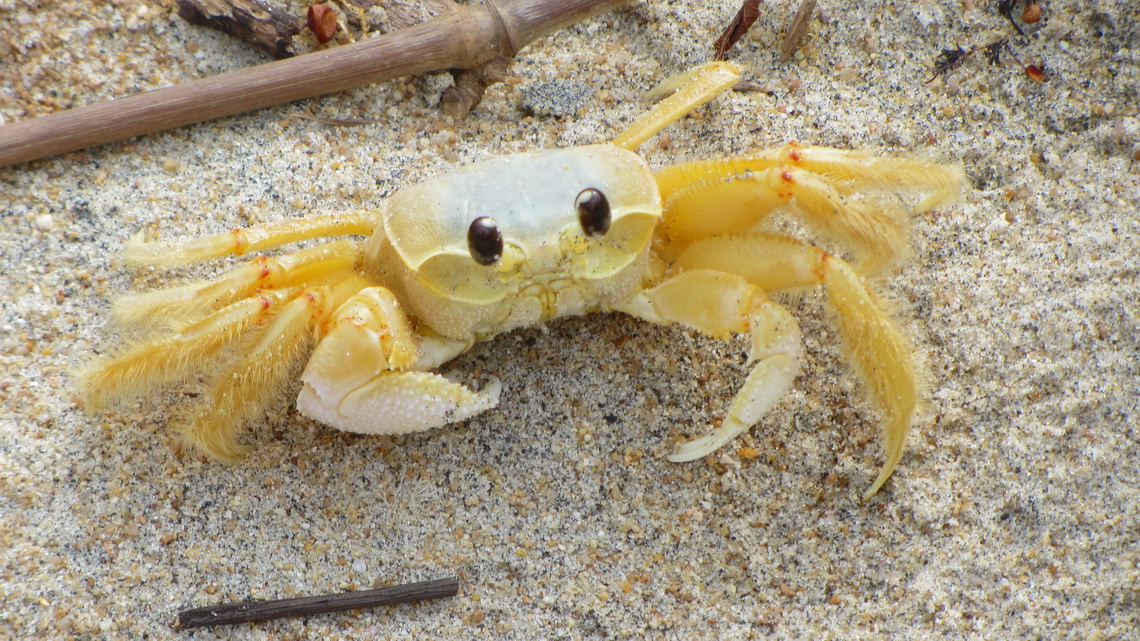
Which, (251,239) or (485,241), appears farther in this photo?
(251,239)

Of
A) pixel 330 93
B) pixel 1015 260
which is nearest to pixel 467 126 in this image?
pixel 330 93

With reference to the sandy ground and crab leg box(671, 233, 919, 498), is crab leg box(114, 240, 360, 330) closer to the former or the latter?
the sandy ground

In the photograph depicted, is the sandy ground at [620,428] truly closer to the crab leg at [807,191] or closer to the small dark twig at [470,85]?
the small dark twig at [470,85]

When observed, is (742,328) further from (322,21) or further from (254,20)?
(254,20)

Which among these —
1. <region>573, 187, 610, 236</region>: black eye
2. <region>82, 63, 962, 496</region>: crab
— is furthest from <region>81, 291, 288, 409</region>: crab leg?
<region>573, 187, 610, 236</region>: black eye

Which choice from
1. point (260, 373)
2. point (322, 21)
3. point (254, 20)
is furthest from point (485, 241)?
point (254, 20)

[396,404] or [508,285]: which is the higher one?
[508,285]

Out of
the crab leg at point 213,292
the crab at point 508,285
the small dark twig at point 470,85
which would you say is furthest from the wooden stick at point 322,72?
the crab leg at point 213,292

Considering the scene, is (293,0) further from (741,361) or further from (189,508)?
(741,361)
